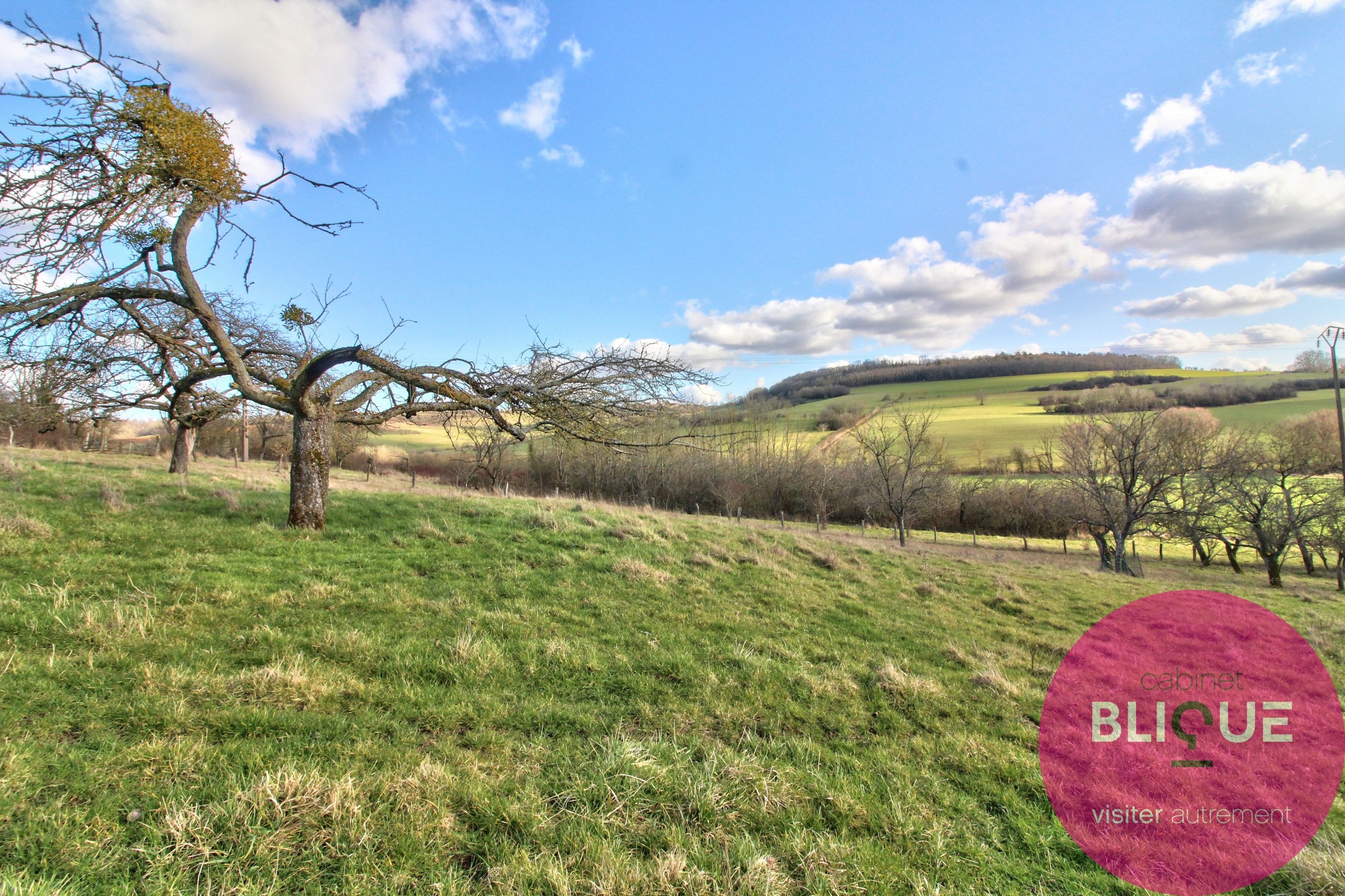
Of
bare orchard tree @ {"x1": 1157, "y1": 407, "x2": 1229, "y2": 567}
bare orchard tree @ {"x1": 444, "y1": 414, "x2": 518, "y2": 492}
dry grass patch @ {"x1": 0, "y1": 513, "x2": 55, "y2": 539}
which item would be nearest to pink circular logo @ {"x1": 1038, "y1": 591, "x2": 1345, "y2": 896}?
bare orchard tree @ {"x1": 444, "y1": 414, "x2": 518, "y2": 492}

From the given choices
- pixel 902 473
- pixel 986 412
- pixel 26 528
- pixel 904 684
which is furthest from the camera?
pixel 986 412

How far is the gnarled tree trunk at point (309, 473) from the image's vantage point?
8.70 m

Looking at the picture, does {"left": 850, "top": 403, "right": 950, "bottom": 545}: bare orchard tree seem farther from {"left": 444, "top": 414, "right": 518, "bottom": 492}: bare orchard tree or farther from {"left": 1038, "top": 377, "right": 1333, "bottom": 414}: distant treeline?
{"left": 1038, "top": 377, "right": 1333, "bottom": 414}: distant treeline

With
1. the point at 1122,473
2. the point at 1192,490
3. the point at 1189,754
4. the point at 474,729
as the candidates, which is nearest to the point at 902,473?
the point at 1122,473

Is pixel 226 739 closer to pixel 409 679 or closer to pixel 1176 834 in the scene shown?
pixel 409 679

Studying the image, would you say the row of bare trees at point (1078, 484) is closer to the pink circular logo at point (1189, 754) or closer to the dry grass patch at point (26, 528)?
the dry grass patch at point (26, 528)

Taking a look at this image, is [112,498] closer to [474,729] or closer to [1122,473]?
[474,729]

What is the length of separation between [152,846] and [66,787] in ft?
2.65

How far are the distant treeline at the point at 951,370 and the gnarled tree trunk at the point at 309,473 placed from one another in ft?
320

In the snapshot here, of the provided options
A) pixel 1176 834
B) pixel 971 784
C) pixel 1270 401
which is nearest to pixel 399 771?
pixel 971 784

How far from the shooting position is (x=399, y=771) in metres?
2.95

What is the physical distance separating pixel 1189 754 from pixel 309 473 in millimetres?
12212

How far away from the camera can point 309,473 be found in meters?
8.82

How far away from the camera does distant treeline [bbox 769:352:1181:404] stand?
107963 mm
